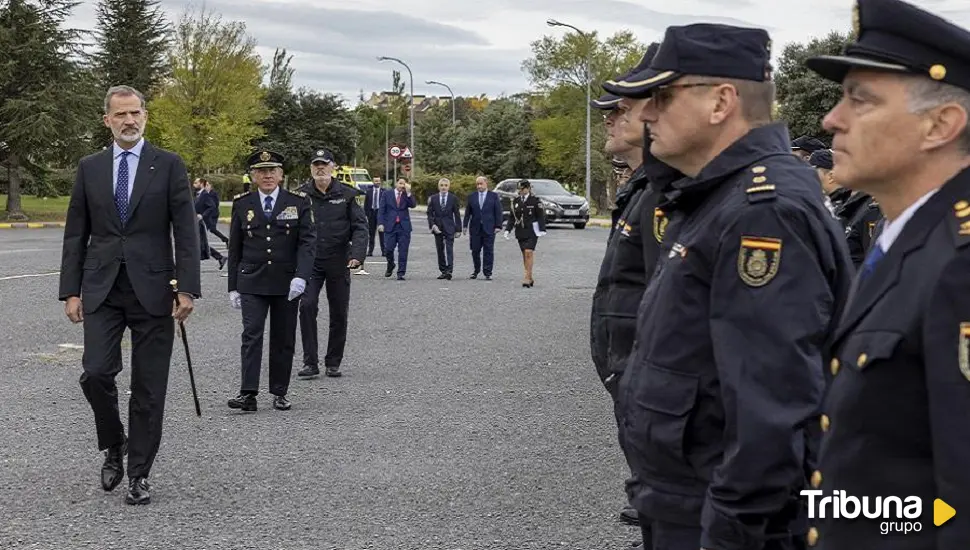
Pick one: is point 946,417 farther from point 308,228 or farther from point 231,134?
point 231,134

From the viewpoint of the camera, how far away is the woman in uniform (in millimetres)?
18922

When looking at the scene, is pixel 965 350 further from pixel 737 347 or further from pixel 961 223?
pixel 737 347

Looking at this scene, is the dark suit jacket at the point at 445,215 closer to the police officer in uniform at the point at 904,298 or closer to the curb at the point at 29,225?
the police officer in uniform at the point at 904,298

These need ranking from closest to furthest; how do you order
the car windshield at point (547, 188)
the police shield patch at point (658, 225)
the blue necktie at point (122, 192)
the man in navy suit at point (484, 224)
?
the police shield patch at point (658, 225)
the blue necktie at point (122, 192)
the man in navy suit at point (484, 224)
the car windshield at point (547, 188)

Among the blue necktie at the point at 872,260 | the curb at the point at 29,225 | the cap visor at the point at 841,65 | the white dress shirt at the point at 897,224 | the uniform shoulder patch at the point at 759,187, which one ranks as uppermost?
the cap visor at the point at 841,65

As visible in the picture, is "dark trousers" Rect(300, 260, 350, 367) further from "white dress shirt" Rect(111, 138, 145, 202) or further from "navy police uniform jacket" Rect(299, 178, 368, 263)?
"white dress shirt" Rect(111, 138, 145, 202)

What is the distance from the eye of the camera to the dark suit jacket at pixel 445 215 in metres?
20.7

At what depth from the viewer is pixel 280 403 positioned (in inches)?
338

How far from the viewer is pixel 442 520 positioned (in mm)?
5578

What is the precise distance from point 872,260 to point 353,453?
5.22m

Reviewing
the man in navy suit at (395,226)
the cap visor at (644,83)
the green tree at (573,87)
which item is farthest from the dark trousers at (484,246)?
the green tree at (573,87)

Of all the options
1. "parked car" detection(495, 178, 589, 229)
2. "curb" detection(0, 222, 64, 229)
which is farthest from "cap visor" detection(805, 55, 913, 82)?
"curb" detection(0, 222, 64, 229)

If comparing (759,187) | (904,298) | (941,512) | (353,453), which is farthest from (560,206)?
(941,512)

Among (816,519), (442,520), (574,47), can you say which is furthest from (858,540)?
(574,47)
